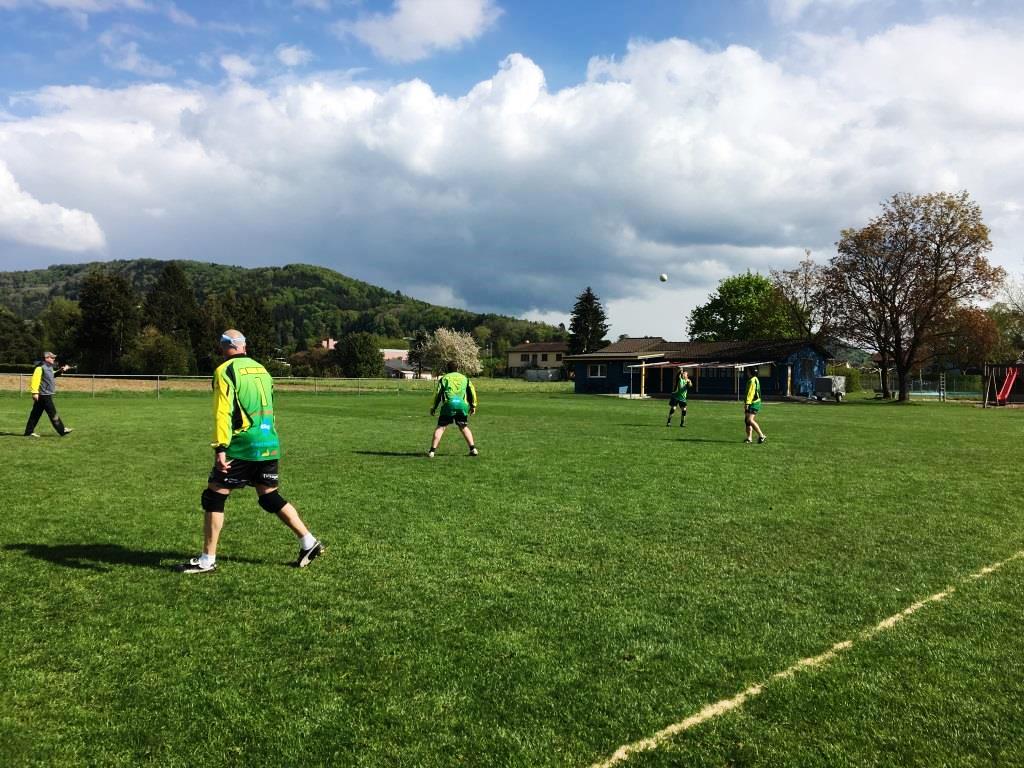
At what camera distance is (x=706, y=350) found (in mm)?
57188

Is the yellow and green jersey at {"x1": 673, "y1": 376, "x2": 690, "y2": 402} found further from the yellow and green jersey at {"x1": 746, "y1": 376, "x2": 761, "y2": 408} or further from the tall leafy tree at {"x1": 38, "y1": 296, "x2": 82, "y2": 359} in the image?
the tall leafy tree at {"x1": 38, "y1": 296, "x2": 82, "y2": 359}

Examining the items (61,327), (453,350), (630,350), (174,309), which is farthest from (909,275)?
(61,327)

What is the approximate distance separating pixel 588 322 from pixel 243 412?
84.6 m

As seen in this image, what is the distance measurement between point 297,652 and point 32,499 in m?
6.68

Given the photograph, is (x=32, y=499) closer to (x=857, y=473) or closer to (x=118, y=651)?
(x=118, y=651)

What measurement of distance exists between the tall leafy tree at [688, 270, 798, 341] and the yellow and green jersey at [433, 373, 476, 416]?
2410 inches

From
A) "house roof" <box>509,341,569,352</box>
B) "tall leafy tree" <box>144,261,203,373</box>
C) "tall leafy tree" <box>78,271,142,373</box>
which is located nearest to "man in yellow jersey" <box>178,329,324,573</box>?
"tall leafy tree" <box>78,271,142,373</box>

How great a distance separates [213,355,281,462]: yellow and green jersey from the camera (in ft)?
18.4

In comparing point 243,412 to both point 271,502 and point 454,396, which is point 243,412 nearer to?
point 271,502

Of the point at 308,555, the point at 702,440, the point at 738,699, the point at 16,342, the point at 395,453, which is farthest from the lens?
the point at 16,342

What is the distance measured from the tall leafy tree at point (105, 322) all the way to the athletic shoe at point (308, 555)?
8371cm

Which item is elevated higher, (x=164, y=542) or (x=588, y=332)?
(x=588, y=332)

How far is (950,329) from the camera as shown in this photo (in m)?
45.2

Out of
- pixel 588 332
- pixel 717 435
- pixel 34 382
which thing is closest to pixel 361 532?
pixel 34 382
